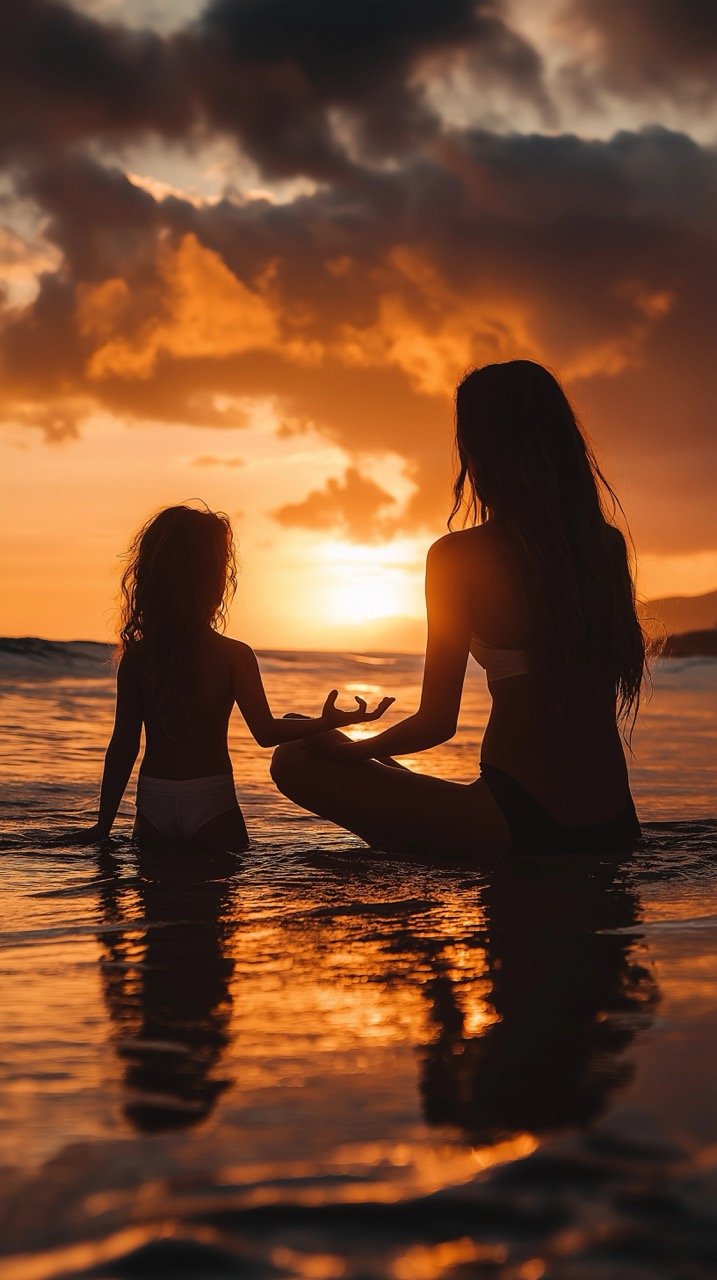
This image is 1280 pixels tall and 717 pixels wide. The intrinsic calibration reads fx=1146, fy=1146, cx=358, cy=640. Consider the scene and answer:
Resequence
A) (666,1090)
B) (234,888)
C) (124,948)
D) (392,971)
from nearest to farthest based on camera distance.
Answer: (666,1090), (392,971), (124,948), (234,888)

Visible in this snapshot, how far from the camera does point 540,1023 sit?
218 cm

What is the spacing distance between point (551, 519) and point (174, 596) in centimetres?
186

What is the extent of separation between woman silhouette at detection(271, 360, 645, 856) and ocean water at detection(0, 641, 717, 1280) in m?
0.24

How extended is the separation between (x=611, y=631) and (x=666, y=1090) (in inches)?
88.4

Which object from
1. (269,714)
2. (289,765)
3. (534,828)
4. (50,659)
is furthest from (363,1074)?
(50,659)

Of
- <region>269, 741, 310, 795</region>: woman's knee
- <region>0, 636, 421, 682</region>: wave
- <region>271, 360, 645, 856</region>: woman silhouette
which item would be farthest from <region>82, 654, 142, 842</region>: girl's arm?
<region>0, 636, 421, 682</region>: wave

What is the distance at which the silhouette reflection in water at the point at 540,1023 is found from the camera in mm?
1768

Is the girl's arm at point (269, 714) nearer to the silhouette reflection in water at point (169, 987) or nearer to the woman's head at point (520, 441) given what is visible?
the silhouette reflection in water at point (169, 987)

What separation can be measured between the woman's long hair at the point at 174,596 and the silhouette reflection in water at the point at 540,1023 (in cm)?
205

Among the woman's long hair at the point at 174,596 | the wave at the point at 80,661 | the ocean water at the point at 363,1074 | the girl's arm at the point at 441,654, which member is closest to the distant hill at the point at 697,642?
the wave at the point at 80,661

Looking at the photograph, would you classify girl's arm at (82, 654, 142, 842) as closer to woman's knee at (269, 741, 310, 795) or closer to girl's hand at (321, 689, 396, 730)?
woman's knee at (269, 741, 310, 795)

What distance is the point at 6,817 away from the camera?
565cm

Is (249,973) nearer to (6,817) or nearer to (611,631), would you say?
(611,631)

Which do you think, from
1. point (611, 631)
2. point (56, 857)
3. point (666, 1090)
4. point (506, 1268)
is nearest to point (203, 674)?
point (56, 857)
